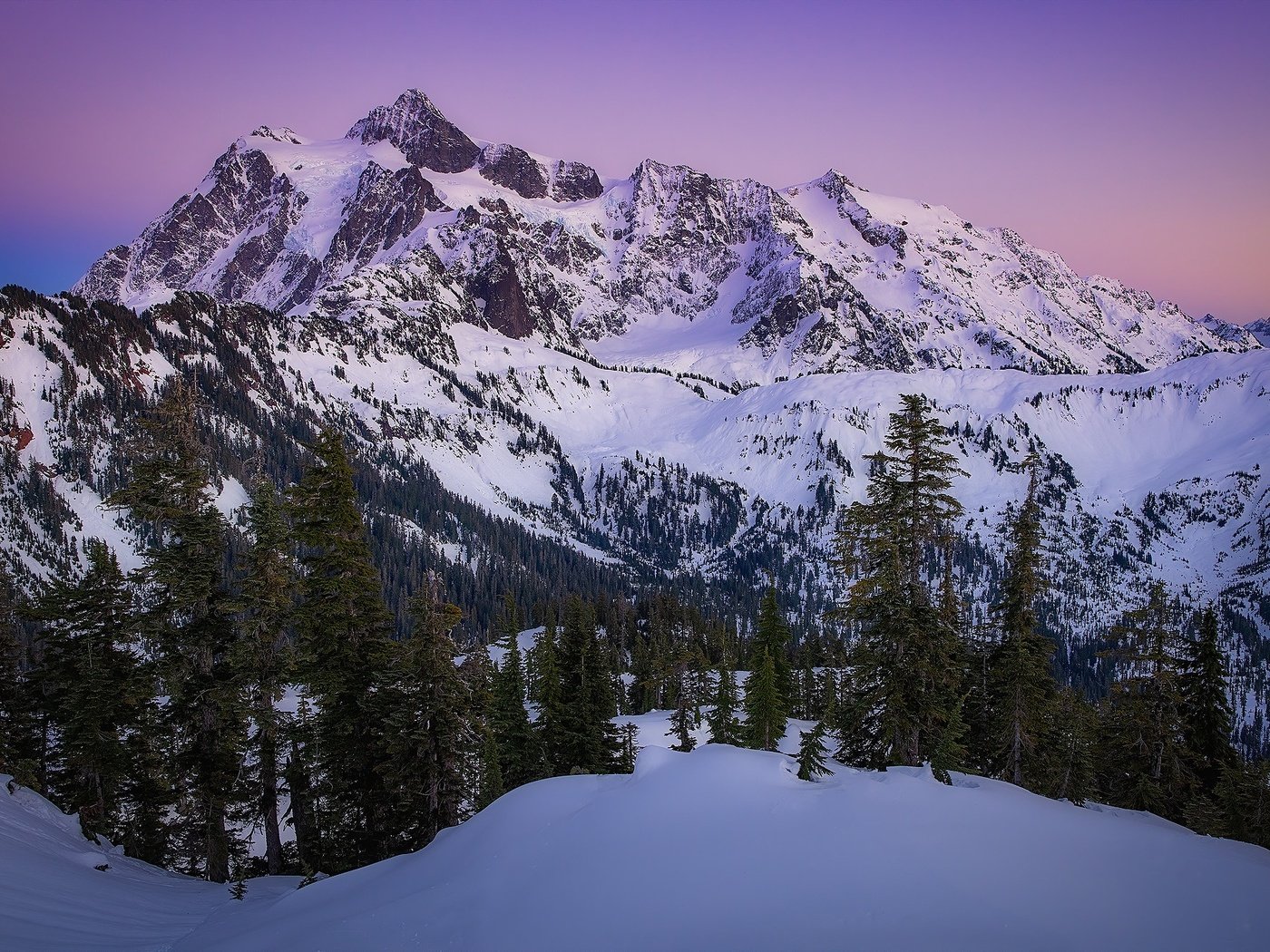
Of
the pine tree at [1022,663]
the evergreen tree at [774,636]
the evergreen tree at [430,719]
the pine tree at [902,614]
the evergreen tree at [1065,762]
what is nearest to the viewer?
the pine tree at [902,614]

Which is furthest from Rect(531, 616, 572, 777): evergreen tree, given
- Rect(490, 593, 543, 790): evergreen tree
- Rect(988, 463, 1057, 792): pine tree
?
Rect(988, 463, 1057, 792): pine tree

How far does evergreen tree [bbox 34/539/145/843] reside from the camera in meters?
22.5

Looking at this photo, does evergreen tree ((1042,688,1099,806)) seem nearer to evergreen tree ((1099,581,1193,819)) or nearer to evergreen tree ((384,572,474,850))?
evergreen tree ((1099,581,1193,819))

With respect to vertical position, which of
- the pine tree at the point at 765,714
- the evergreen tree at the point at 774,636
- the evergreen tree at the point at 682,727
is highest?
the evergreen tree at the point at 774,636

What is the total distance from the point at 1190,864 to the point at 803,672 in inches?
2612

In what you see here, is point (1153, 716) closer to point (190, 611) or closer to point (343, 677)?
point (343, 677)

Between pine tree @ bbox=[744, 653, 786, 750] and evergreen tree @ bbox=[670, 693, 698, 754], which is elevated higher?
pine tree @ bbox=[744, 653, 786, 750]

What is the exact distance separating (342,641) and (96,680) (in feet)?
32.8

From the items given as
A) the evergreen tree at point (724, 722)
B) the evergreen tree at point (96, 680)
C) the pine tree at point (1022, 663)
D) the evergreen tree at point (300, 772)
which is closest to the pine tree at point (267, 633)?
the evergreen tree at point (300, 772)

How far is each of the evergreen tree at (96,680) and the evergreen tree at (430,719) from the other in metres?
10.3

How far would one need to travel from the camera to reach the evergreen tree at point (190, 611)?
18438 mm

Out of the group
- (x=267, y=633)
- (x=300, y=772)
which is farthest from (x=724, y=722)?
(x=267, y=633)

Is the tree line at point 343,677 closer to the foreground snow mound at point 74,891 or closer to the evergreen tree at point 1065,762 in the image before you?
the evergreen tree at point 1065,762

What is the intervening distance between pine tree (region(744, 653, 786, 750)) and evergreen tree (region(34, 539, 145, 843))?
Answer: 2989cm
